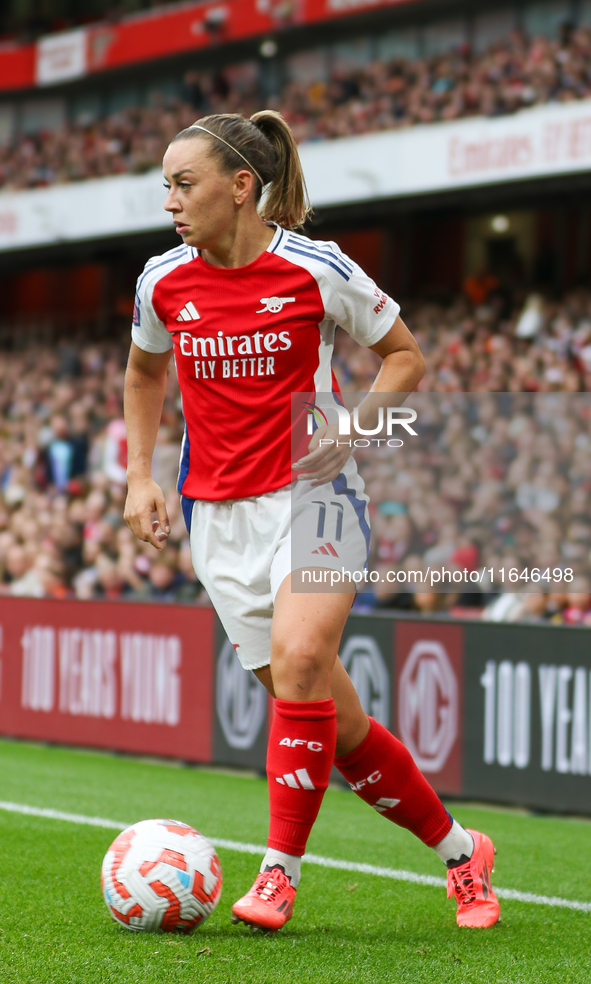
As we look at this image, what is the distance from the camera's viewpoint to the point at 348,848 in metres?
5.22

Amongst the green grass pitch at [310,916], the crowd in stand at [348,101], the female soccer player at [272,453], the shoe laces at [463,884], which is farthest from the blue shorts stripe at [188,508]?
the crowd in stand at [348,101]

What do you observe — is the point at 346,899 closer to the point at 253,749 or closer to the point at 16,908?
the point at 16,908

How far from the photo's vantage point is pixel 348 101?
19281mm

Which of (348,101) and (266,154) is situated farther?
(348,101)

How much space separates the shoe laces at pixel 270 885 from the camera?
3328 millimetres

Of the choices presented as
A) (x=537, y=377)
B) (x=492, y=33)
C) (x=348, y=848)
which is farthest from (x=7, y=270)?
(x=348, y=848)

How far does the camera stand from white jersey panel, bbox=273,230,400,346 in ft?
11.3

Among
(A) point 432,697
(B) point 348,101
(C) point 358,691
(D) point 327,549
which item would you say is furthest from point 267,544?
(B) point 348,101

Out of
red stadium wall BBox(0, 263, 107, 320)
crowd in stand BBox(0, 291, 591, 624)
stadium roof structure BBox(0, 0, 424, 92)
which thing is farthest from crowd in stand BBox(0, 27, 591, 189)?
red stadium wall BBox(0, 263, 107, 320)

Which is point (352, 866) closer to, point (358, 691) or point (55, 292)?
point (358, 691)

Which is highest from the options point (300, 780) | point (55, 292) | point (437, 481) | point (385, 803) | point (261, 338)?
point (55, 292)

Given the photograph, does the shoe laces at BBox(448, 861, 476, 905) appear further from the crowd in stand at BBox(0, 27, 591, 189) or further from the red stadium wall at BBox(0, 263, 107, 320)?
the red stadium wall at BBox(0, 263, 107, 320)

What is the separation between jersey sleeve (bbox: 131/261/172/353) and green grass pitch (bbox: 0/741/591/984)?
5.42ft

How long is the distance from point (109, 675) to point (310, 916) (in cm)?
596
